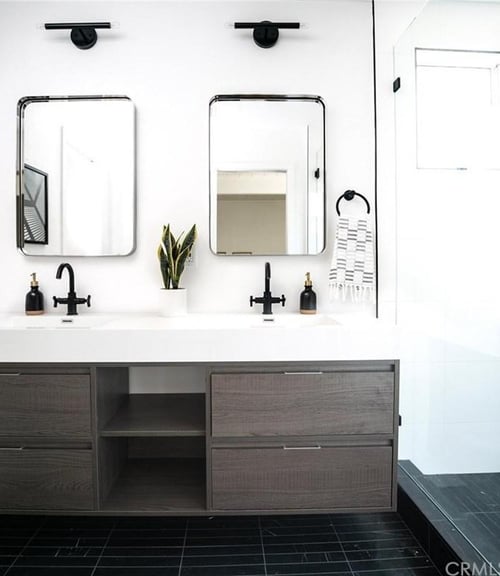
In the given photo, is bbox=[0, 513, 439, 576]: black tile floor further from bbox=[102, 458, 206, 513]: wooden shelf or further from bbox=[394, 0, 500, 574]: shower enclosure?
bbox=[394, 0, 500, 574]: shower enclosure

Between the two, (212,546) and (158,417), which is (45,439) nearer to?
(158,417)

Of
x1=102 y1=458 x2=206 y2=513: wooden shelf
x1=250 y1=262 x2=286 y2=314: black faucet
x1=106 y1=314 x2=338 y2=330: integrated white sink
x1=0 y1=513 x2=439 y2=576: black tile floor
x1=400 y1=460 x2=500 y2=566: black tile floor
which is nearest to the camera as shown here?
x1=400 y1=460 x2=500 y2=566: black tile floor

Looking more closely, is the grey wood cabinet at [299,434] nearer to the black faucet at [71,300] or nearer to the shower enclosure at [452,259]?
the shower enclosure at [452,259]

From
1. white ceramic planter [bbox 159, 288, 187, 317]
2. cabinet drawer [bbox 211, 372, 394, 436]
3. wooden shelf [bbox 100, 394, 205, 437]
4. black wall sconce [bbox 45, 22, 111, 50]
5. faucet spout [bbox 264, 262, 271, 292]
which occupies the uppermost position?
black wall sconce [bbox 45, 22, 111, 50]

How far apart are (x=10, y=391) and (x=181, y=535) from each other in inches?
34.9

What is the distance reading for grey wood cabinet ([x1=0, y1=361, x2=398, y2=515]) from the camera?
1591mm

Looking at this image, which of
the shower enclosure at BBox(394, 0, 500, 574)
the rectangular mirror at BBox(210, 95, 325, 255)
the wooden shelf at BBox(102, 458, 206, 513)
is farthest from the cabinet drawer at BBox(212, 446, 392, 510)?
the rectangular mirror at BBox(210, 95, 325, 255)

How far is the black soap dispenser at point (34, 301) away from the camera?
2035 mm

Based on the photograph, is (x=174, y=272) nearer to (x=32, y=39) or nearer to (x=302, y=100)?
(x=302, y=100)

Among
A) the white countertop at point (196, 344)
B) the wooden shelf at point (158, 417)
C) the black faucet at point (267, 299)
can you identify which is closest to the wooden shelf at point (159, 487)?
the wooden shelf at point (158, 417)

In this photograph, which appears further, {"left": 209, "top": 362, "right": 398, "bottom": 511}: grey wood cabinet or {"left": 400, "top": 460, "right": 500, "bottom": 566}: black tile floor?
{"left": 209, "top": 362, "right": 398, "bottom": 511}: grey wood cabinet

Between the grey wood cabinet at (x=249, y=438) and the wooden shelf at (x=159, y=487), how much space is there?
0.03m

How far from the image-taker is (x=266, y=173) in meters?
2.08

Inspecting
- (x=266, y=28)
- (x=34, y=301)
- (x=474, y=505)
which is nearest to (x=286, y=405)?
(x=474, y=505)
